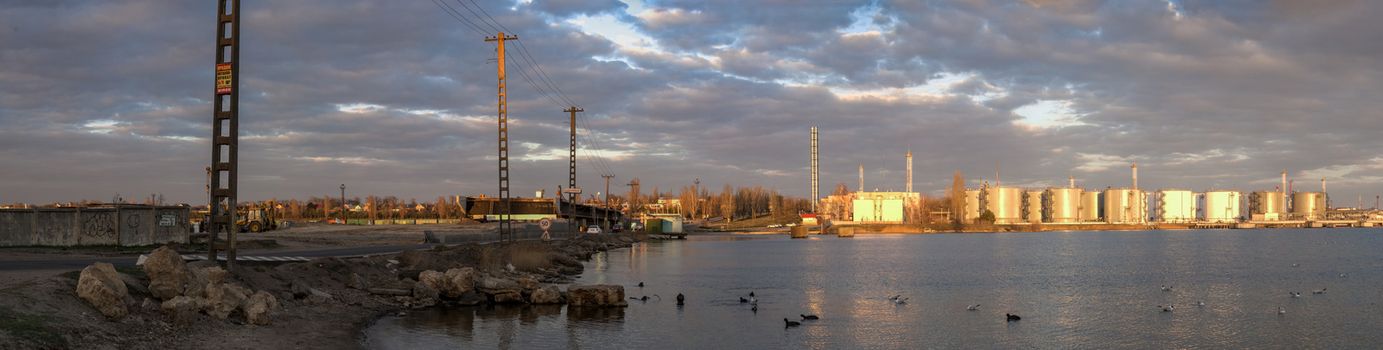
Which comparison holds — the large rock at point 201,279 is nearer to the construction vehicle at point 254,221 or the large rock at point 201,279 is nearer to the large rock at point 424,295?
the large rock at point 424,295

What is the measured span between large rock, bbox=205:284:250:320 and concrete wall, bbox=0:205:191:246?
76.7 ft

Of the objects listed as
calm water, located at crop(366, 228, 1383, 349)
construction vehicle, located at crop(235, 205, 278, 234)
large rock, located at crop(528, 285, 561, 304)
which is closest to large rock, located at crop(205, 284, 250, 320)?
calm water, located at crop(366, 228, 1383, 349)

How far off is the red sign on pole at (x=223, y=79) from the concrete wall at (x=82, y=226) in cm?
2056

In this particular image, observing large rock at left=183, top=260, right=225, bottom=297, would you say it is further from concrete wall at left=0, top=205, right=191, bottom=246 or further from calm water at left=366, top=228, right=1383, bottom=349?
concrete wall at left=0, top=205, right=191, bottom=246

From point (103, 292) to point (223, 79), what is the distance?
30.0ft

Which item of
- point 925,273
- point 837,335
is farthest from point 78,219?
point 925,273

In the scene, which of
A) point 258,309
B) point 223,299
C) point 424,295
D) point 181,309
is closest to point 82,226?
point 424,295

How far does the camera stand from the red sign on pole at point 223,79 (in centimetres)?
2705

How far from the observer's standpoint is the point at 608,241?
106562 millimetres

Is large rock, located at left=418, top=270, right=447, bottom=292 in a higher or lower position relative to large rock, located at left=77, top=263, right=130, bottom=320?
lower

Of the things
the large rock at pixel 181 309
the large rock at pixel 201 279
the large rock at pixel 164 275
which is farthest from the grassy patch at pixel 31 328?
the large rock at pixel 201 279

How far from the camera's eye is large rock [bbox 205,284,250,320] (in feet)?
73.9

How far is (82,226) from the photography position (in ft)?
139

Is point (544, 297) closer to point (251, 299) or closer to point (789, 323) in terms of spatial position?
point (789, 323)
